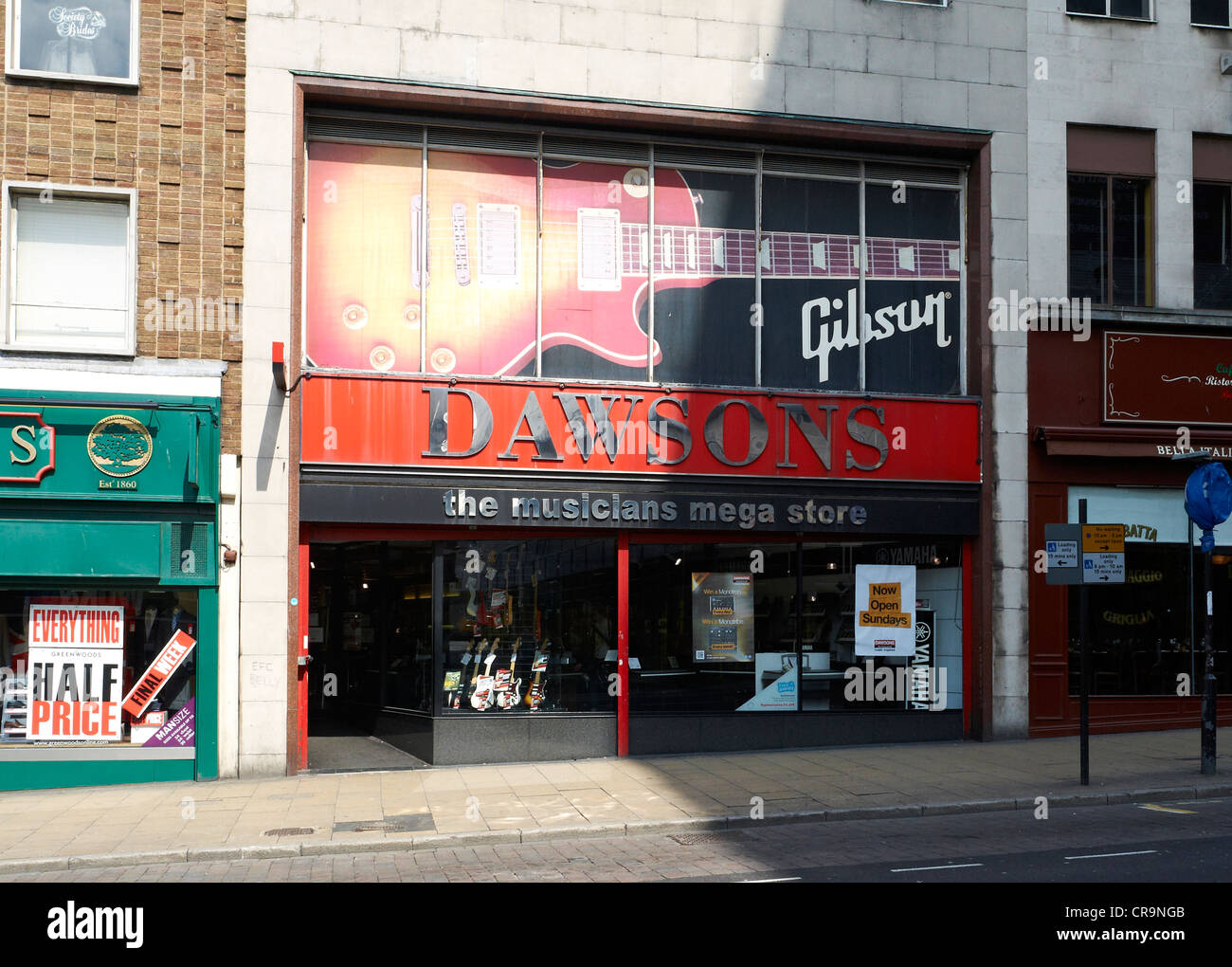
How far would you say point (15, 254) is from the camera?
14.8 meters

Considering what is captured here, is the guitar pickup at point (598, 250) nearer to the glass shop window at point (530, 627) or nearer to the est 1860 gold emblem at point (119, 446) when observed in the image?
the glass shop window at point (530, 627)

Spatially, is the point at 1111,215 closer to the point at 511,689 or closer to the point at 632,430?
the point at 632,430

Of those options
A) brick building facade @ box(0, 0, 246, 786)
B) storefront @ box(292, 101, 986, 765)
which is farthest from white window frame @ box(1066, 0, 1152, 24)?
brick building facade @ box(0, 0, 246, 786)

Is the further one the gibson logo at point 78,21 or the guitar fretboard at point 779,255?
the guitar fretboard at point 779,255

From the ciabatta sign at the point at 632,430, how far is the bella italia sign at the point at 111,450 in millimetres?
1372

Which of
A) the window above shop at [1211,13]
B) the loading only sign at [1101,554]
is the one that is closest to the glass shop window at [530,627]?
the loading only sign at [1101,554]

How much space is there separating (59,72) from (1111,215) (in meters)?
15.0

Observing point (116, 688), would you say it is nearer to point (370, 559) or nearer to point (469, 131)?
point (370, 559)

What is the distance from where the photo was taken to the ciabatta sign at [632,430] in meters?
15.5

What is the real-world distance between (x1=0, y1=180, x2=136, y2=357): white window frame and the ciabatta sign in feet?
7.75

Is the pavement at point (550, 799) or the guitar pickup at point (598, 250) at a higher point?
the guitar pickup at point (598, 250)

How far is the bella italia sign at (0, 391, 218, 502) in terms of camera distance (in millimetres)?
14234

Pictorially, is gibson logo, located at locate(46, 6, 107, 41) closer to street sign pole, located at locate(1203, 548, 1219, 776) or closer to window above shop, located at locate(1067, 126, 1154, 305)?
window above shop, located at locate(1067, 126, 1154, 305)

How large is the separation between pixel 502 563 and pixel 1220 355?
37.4 feet
